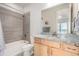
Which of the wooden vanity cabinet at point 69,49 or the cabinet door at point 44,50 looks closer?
the wooden vanity cabinet at point 69,49

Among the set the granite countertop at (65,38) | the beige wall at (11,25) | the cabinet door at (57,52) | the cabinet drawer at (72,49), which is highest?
the beige wall at (11,25)

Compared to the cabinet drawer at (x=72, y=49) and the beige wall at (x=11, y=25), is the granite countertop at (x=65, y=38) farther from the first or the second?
the beige wall at (x=11, y=25)

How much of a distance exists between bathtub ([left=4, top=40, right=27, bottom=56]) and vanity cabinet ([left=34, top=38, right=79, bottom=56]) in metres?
0.21

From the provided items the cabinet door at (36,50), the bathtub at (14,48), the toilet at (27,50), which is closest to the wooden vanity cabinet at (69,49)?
the cabinet door at (36,50)

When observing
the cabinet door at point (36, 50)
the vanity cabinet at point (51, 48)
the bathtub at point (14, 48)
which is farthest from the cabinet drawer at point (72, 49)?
the bathtub at point (14, 48)

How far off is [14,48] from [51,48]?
512mm

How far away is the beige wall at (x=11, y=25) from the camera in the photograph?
67.1 inches

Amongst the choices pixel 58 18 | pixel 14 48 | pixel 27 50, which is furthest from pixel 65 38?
pixel 14 48

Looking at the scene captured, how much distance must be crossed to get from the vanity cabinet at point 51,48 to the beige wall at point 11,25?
279 mm

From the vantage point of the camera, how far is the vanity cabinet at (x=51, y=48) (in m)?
1.64

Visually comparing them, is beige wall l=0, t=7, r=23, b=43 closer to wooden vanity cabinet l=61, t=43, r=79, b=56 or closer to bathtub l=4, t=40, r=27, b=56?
bathtub l=4, t=40, r=27, b=56

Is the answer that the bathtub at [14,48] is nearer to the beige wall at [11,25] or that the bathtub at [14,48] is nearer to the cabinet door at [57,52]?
the beige wall at [11,25]

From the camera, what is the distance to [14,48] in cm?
172

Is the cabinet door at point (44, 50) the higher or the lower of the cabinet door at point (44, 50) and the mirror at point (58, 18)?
the lower
